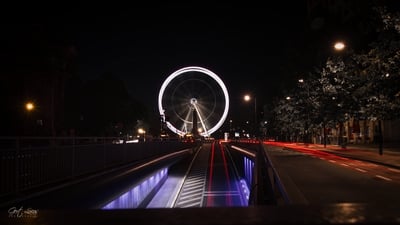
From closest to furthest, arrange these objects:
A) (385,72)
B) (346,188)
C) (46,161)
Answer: (46,161)
(346,188)
(385,72)

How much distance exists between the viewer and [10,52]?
65.7 m

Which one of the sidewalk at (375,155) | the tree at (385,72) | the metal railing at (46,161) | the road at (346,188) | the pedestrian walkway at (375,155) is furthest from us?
the pedestrian walkway at (375,155)

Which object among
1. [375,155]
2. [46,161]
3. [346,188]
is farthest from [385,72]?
[46,161]

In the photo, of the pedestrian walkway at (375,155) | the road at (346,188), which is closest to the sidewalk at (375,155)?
the pedestrian walkway at (375,155)

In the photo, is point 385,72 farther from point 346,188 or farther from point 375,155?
point 346,188

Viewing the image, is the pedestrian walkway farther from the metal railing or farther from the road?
the metal railing

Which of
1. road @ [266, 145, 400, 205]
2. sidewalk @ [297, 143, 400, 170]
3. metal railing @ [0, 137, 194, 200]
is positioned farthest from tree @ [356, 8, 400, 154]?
metal railing @ [0, 137, 194, 200]

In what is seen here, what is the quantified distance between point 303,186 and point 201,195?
2349cm

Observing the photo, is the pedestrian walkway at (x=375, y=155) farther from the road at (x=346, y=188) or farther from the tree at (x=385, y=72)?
the road at (x=346, y=188)

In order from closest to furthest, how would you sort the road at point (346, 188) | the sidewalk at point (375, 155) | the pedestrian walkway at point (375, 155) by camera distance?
the road at point (346, 188) < the sidewalk at point (375, 155) < the pedestrian walkway at point (375, 155)

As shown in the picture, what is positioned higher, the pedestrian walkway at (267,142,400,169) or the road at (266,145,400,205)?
the pedestrian walkway at (267,142,400,169)

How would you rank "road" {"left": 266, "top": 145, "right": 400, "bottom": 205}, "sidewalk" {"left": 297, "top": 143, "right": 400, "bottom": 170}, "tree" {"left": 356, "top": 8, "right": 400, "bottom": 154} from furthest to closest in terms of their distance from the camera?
1. "sidewalk" {"left": 297, "top": 143, "right": 400, "bottom": 170}
2. "tree" {"left": 356, "top": 8, "right": 400, "bottom": 154}
3. "road" {"left": 266, "top": 145, "right": 400, "bottom": 205}

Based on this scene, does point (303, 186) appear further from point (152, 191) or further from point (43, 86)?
point (43, 86)

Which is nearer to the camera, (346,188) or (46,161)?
(46,161)
